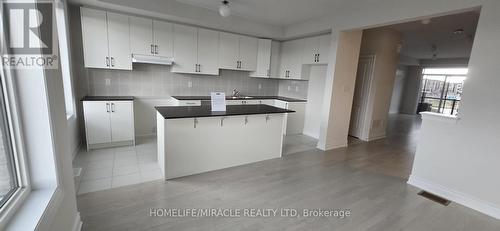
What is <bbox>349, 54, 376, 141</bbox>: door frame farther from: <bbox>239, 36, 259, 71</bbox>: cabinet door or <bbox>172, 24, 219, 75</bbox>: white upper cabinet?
<bbox>172, 24, 219, 75</bbox>: white upper cabinet

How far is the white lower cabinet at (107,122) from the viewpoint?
3545mm

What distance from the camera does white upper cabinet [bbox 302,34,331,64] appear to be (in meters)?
4.50

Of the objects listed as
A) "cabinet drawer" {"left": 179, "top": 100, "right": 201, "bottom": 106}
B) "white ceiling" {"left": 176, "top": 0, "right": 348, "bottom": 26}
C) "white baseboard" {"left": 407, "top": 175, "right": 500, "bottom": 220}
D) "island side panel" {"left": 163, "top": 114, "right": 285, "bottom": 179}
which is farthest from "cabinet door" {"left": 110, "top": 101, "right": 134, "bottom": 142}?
"white baseboard" {"left": 407, "top": 175, "right": 500, "bottom": 220}

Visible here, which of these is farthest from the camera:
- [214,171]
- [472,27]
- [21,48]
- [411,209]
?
[472,27]

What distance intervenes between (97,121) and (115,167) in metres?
1.08

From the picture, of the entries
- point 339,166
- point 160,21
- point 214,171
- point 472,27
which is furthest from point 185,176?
Answer: point 472,27

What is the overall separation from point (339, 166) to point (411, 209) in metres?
1.15

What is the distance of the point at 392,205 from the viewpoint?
2.45 metres

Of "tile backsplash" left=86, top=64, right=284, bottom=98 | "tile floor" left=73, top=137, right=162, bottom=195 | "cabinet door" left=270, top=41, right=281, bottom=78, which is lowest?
"tile floor" left=73, top=137, right=162, bottom=195

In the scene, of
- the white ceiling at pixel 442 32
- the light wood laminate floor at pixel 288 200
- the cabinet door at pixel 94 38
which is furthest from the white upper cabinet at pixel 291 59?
the cabinet door at pixel 94 38

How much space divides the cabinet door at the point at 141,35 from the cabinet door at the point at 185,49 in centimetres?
47

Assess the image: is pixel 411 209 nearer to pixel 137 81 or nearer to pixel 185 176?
pixel 185 176

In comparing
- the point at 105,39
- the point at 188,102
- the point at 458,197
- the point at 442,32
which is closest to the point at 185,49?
the point at 188,102

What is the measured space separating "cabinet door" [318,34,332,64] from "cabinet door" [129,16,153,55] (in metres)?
3.40
